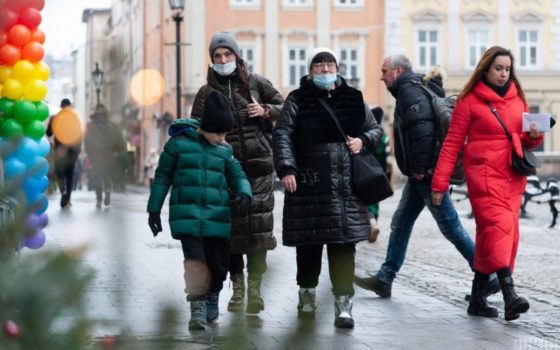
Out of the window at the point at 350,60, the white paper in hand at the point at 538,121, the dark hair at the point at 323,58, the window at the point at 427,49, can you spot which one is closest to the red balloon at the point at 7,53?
the dark hair at the point at 323,58

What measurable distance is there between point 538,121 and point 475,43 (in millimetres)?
50477

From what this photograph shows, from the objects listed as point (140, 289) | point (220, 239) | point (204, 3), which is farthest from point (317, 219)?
point (204, 3)

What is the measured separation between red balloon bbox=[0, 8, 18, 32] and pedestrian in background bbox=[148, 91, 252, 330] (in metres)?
5.80

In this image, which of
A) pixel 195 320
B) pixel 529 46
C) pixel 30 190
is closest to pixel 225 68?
pixel 195 320

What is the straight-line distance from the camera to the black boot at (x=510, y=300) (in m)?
8.11

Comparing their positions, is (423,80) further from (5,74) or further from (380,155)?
(380,155)

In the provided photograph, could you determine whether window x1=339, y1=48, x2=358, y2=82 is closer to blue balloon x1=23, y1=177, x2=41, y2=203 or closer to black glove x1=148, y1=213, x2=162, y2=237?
black glove x1=148, y1=213, x2=162, y2=237

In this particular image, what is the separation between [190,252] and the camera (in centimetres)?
753

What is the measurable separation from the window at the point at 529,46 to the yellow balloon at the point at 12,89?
49.7m

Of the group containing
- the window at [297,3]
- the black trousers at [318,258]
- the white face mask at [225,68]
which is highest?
the window at [297,3]

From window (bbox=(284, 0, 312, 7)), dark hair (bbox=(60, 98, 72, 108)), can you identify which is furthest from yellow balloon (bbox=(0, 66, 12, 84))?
window (bbox=(284, 0, 312, 7))

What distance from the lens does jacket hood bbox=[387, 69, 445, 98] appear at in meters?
9.51

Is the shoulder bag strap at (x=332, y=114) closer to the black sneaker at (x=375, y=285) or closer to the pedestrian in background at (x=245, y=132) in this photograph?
the pedestrian in background at (x=245, y=132)

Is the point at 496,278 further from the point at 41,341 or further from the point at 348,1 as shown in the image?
the point at 348,1
